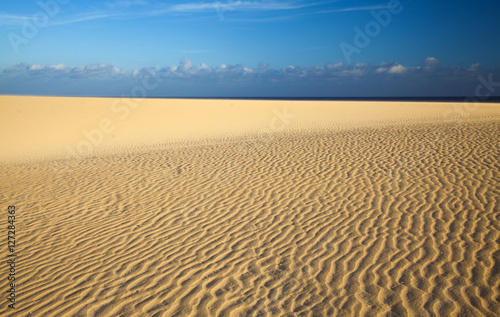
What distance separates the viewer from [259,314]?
4.06 metres

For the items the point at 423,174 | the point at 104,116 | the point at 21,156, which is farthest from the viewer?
the point at 104,116

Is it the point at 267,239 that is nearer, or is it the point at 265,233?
the point at 267,239

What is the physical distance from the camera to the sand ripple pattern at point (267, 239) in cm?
429

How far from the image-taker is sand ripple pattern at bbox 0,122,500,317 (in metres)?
4.29

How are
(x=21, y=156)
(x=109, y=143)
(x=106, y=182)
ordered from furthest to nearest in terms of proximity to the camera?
1. (x=109, y=143)
2. (x=21, y=156)
3. (x=106, y=182)

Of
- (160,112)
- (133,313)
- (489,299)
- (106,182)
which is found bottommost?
(489,299)

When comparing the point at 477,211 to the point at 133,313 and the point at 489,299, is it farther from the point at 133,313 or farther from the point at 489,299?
the point at 133,313

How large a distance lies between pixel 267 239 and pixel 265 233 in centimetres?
25

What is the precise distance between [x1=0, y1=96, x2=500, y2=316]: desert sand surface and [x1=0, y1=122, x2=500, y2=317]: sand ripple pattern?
3cm

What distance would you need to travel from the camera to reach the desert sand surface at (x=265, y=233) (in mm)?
4312

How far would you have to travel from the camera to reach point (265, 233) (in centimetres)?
620

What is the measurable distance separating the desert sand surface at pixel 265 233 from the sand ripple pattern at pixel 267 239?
0.09ft

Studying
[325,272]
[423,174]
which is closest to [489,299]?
[325,272]

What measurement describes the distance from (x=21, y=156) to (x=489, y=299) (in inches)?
755
